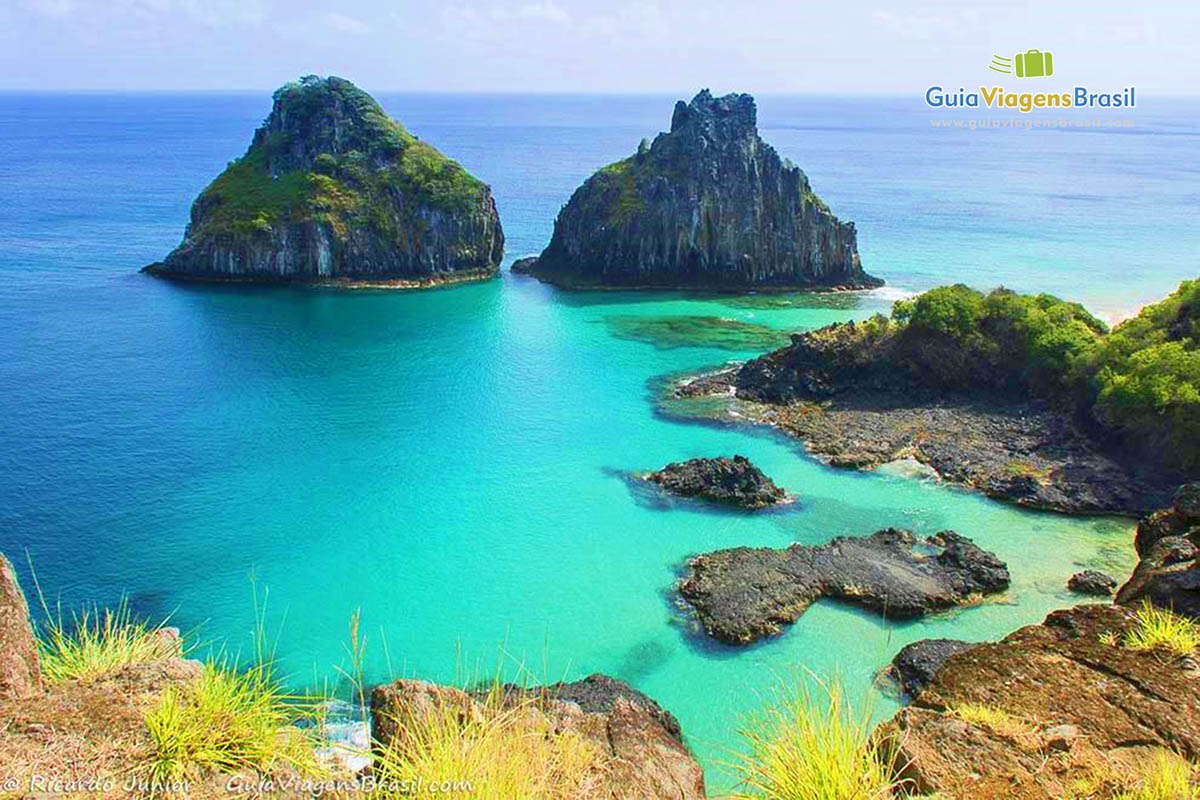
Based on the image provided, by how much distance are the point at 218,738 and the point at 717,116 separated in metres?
82.2

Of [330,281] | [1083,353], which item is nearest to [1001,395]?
[1083,353]

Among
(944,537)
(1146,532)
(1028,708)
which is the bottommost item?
(944,537)

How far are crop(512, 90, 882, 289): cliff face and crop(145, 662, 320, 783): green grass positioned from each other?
242 ft

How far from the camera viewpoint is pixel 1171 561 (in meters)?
20.1

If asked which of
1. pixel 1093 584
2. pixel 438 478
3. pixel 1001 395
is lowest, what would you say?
pixel 1093 584

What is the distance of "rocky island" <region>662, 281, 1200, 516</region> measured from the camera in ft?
120

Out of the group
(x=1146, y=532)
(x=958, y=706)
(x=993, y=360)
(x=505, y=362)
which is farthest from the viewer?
(x=505, y=362)

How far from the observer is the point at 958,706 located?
41.3 ft

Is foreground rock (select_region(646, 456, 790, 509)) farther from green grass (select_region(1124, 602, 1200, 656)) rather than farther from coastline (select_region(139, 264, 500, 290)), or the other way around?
coastline (select_region(139, 264, 500, 290))

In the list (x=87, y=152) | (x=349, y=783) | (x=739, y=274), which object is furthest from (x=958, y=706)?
(x=87, y=152)

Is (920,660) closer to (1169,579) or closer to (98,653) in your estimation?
(1169,579)

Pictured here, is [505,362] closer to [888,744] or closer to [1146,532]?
[1146,532]

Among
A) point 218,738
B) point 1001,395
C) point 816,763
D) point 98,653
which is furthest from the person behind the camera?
point 1001,395

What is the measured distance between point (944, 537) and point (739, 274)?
168 feet
